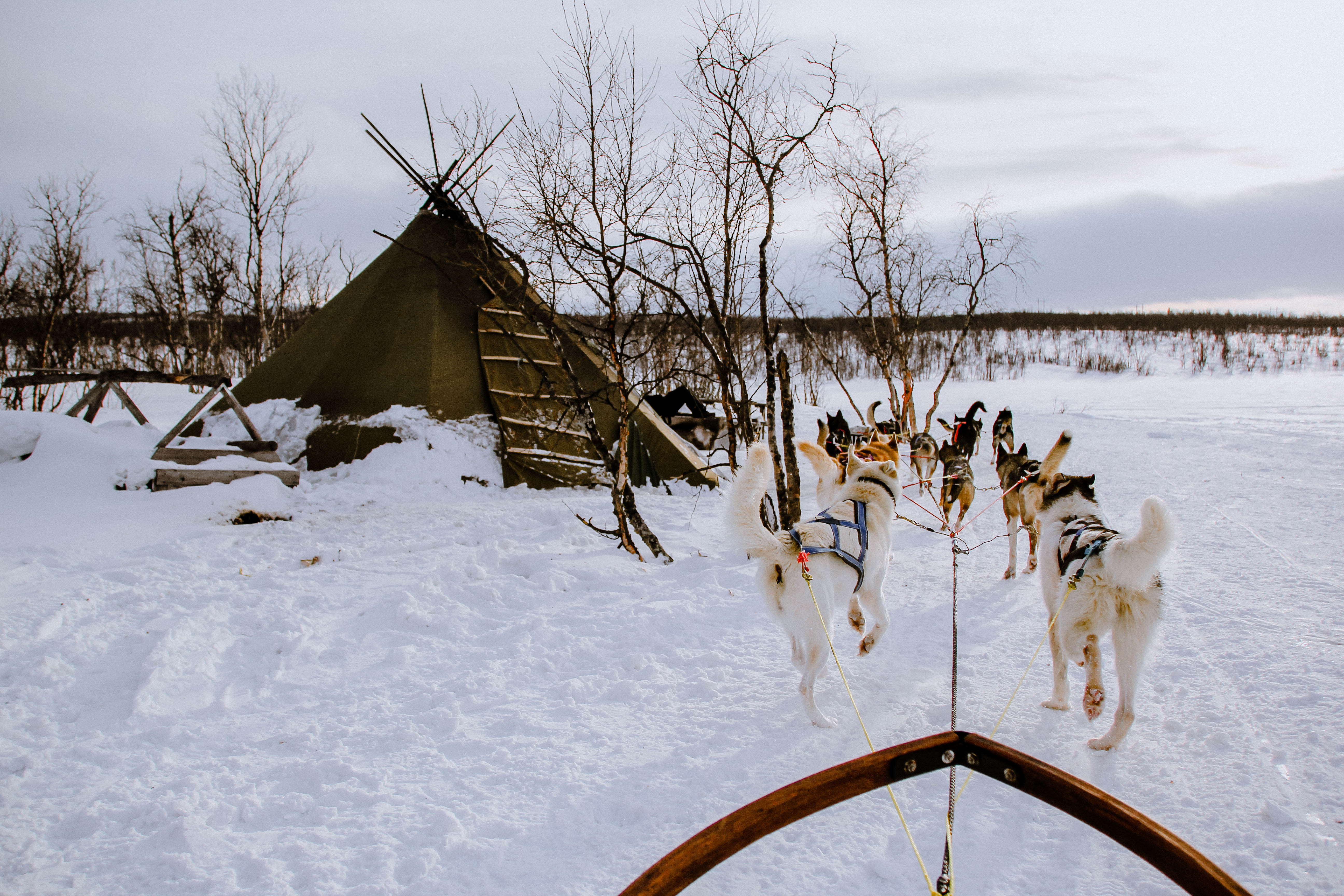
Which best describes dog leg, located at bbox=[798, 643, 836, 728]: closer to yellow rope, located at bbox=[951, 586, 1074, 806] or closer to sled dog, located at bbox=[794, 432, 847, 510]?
yellow rope, located at bbox=[951, 586, 1074, 806]

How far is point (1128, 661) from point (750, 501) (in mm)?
1887

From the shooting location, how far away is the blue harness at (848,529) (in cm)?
347

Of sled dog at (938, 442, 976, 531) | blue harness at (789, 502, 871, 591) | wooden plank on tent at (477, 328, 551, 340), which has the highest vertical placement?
wooden plank on tent at (477, 328, 551, 340)

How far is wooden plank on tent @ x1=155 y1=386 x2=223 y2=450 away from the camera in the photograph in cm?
809

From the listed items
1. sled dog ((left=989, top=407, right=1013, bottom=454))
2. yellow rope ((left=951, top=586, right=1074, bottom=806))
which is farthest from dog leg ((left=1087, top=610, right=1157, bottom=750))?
sled dog ((left=989, top=407, right=1013, bottom=454))

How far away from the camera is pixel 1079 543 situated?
332 centimetres

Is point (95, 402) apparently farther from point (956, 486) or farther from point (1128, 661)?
point (1128, 661)

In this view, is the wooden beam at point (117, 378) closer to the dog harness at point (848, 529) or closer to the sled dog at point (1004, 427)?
the dog harness at point (848, 529)


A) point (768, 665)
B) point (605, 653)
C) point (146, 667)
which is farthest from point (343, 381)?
point (768, 665)

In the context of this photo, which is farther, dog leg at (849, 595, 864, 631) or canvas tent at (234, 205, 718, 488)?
canvas tent at (234, 205, 718, 488)

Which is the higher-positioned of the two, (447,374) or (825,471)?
(447,374)

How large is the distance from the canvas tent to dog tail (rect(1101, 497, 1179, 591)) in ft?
23.1

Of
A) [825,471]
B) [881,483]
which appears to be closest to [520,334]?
[825,471]

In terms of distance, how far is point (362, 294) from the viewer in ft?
34.7
